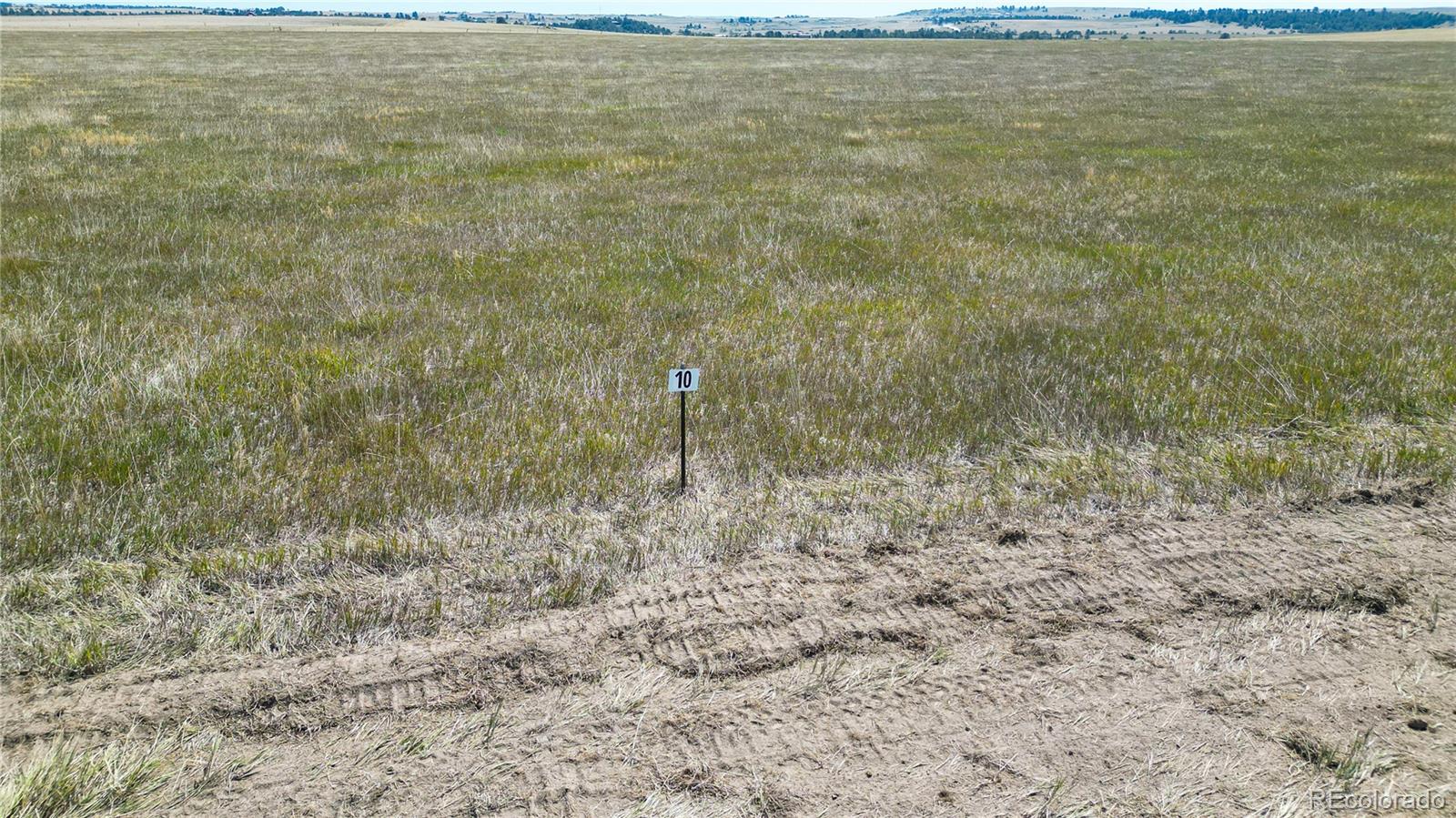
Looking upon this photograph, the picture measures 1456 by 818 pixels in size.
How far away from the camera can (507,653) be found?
3.49 meters

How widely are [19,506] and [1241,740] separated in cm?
545

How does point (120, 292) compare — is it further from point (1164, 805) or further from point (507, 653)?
point (1164, 805)

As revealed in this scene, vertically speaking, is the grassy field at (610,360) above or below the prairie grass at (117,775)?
above

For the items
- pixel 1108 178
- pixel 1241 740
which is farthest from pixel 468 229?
pixel 1108 178

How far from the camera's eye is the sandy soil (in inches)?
113

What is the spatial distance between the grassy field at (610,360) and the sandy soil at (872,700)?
1.12ft

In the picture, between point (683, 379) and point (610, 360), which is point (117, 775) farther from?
point (610, 360)

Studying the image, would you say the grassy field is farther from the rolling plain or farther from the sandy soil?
the sandy soil

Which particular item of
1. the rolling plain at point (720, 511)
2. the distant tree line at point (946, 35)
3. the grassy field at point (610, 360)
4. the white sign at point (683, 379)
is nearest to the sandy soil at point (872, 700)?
the rolling plain at point (720, 511)

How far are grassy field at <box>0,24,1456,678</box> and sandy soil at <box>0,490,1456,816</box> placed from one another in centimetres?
34

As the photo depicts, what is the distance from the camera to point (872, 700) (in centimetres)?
327

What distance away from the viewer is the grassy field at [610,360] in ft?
13.8

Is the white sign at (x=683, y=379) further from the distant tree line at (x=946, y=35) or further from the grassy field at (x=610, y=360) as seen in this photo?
the distant tree line at (x=946, y=35)

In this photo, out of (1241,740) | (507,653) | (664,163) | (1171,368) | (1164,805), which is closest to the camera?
(1164,805)
